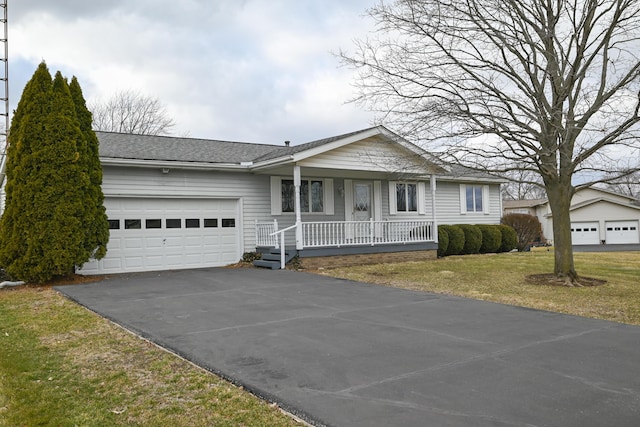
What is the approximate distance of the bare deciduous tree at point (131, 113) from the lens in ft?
117

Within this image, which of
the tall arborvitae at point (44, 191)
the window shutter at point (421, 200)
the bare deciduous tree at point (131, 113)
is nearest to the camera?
the tall arborvitae at point (44, 191)

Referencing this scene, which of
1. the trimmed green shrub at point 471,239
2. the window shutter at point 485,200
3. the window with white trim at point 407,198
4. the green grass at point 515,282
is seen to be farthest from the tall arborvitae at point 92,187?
the window shutter at point 485,200

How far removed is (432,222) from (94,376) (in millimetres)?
13906

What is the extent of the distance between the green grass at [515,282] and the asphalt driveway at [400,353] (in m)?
0.89

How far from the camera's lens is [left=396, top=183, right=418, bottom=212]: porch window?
1839cm

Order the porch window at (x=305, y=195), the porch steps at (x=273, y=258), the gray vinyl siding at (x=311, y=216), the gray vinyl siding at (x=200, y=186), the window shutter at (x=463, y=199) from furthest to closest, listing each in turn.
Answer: the window shutter at (x=463, y=199)
the porch window at (x=305, y=195)
the gray vinyl siding at (x=311, y=216)
the porch steps at (x=273, y=258)
the gray vinyl siding at (x=200, y=186)

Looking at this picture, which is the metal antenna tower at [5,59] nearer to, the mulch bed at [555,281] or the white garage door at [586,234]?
the mulch bed at [555,281]

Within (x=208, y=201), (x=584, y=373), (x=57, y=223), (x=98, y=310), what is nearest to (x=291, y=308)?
(x=98, y=310)

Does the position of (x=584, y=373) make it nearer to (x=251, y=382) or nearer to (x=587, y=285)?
(x=251, y=382)

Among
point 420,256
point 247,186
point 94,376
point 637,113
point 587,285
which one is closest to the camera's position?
point 94,376

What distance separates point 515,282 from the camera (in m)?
11.0

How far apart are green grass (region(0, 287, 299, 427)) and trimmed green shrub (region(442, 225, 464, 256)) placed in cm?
1374

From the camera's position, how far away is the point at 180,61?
20.9 metres

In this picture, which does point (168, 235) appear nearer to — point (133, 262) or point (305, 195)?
point (133, 262)
